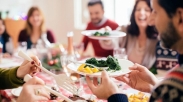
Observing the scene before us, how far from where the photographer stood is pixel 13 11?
181 inches

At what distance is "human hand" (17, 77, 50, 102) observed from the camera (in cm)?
100

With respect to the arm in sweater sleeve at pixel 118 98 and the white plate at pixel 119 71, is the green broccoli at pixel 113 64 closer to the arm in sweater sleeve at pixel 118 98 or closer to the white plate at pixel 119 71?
the white plate at pixel 119 71

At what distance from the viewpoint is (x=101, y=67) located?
1353mm

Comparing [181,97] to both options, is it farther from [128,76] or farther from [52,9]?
[52,9]

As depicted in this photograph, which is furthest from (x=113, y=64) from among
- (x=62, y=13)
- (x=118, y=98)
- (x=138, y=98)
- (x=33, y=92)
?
(x=62, y=13)

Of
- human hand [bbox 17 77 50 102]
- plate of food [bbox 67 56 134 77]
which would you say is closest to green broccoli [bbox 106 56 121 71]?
plate of food [bbox 67 56 134 77]

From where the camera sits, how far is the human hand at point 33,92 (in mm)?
999

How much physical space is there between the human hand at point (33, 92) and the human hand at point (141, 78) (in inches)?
18.0

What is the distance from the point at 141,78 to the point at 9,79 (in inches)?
27.0

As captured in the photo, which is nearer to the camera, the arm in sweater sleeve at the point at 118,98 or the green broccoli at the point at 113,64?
the arm in sweater sleeve at the point at 118,98

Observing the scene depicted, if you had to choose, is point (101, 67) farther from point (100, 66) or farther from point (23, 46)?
point (23, 46)

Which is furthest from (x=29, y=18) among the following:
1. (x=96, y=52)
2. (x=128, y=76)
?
(x=128, y=76)

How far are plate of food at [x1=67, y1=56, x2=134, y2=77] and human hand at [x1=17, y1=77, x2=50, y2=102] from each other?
25 cm

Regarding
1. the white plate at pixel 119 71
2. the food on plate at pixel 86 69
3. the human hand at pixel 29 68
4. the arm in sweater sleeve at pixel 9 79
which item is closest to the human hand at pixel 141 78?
the white plate at pixel 119 71
